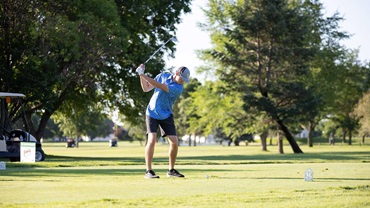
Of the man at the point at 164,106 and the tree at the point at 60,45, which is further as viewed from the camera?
the tree at the point at 60,45

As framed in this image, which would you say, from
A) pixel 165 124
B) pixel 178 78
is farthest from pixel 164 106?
pixel 178 78

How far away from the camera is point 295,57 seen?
50781mm

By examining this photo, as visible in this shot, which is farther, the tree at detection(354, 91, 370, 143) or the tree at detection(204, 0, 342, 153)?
the tree at detection(354, 91, 370, 143)

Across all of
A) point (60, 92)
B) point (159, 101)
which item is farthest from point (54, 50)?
point (159, 101)

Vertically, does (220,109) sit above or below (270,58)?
Result: below

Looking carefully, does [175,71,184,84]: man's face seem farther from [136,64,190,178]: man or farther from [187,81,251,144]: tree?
[187,81,251,144]: tree

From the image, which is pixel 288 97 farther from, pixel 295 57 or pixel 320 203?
pixel 320 203

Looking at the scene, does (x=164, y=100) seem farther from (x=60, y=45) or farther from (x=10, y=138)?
(x=60, y=45)

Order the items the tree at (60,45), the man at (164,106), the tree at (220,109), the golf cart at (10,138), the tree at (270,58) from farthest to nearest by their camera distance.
Answer: the tree at (220,109) < the tree at (270,58) < the tree at (60,45) < the golf cart at (10,138) < the man at (164,106)

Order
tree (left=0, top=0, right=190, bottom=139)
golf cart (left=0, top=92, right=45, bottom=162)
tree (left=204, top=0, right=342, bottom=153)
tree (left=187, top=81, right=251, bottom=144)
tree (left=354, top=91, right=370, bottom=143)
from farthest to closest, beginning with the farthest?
tree (left=354, top=91, right=370, bottom=143) < tree (left=187, top=81, right=251, bottom=144) < tree (left=204, top=0, right=342, bottom=153) < tree (left=0, top=0, right=190, bottom=139) < golf cart (left=0, top=92, right=45, bottom=162)

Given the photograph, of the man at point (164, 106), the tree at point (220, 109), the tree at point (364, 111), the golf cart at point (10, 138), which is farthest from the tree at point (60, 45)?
the tree at point (364, 111)

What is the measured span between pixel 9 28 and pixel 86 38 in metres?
3.86

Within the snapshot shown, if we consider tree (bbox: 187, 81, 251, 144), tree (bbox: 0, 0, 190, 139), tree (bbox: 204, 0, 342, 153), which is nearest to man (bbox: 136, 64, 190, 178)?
tree (bbox: 0, 0, 190, 139)

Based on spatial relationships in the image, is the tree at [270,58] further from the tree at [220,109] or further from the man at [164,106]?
the man at [164,106]
